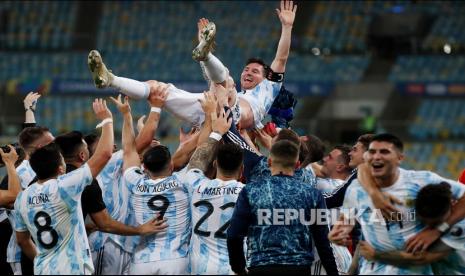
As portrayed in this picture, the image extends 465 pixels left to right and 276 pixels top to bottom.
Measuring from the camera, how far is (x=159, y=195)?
29.0 feet

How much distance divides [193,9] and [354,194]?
2672 cm

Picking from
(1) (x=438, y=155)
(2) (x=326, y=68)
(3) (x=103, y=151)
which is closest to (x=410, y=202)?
(3) (x=103, y=151)

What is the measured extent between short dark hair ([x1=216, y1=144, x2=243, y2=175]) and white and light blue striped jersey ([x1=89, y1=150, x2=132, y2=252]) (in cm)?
132

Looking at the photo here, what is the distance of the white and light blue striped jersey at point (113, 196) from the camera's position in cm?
955

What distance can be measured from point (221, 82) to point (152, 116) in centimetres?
89

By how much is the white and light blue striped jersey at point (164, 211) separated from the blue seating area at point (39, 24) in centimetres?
2348

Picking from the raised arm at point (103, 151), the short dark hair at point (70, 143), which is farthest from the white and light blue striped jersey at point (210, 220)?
the short dark hair at point (70, 143)

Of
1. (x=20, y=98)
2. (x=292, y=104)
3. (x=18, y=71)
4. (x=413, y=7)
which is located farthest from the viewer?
(x=413, y=7)

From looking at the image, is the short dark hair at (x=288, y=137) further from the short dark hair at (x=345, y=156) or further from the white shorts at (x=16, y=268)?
the white shorts at (x=16, y=268)

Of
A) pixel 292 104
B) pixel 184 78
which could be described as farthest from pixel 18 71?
pixel 292 104

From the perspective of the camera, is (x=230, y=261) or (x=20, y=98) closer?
(x=230, y=261)

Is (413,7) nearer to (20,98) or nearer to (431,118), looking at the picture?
(431,118)

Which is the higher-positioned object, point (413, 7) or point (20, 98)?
point (413, 7)

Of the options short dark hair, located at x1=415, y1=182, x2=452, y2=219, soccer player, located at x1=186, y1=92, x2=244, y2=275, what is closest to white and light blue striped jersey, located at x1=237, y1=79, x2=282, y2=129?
soccer player, located at x1=186, y1=92, x2=244, y2=275
